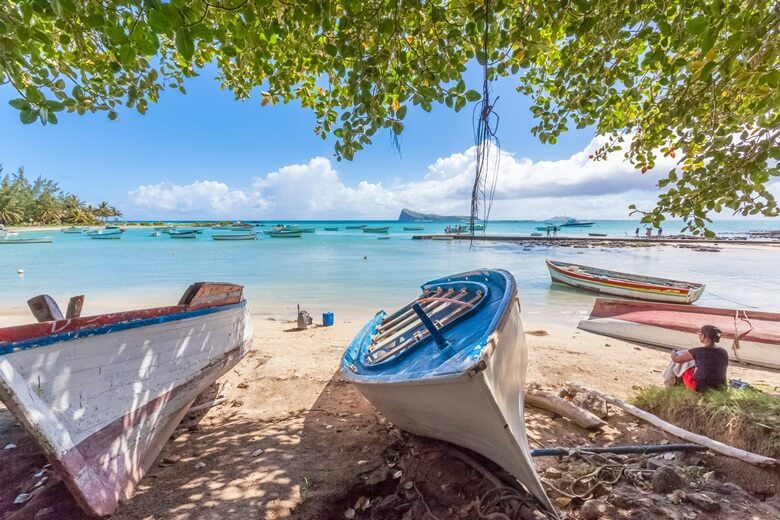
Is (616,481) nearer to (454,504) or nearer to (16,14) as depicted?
(454,504)

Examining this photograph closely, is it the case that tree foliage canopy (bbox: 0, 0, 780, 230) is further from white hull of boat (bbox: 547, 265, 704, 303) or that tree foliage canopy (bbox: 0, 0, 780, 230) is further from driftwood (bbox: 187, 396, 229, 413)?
white hull of boat (bbox: 547, 265, 704, 303)

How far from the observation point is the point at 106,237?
180ft

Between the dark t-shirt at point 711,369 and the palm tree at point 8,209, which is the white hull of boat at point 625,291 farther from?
the palm tree at point 8,209

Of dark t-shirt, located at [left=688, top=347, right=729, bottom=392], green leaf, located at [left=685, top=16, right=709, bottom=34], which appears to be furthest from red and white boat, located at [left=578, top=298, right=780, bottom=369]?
green leaf, located at [left=685, top=16, right=709, bottom=34]

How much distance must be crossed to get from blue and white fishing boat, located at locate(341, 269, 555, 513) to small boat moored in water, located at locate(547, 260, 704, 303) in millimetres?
12289

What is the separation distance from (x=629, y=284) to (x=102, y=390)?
53.9ft

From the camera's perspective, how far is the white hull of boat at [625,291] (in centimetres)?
1241

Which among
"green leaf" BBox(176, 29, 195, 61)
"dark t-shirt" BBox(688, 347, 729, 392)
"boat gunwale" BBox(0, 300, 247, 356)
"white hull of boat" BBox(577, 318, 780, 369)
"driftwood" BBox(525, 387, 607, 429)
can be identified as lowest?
"white hull of boat" BBox(577, 318, 780, 369)

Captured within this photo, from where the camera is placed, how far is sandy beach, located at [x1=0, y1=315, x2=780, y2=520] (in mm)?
2785

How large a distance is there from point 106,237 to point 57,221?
42139 mm

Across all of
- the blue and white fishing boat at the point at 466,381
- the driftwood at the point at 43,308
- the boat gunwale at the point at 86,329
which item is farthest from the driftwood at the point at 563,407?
the driftwood at the point at 43,308

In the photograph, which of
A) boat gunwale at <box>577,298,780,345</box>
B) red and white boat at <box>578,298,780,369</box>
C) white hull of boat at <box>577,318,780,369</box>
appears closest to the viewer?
white hull of boat at <box>577,318,780,369</box>

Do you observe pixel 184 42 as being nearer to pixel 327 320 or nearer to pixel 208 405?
pixel 208 405

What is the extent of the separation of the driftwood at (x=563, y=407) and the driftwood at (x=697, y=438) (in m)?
0.49
